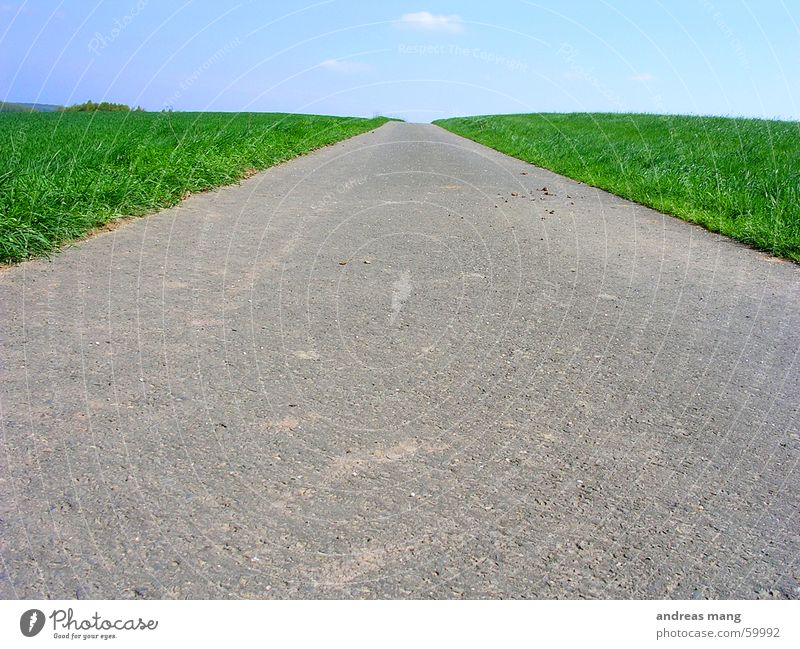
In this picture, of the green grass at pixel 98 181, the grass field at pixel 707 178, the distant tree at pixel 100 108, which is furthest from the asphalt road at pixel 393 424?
the distant tree at pixel 100 108

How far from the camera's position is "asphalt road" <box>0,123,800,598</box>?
216 centimetres

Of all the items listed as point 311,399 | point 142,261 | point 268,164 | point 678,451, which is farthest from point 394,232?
point 268,164

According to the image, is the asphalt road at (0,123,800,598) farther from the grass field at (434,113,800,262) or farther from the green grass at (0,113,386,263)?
the grass field at (434,113,800,262)

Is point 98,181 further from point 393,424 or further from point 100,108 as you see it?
point 100,108

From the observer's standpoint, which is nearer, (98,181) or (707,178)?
(98,181)

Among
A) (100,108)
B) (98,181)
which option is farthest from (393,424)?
(100,108)

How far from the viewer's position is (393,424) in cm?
304

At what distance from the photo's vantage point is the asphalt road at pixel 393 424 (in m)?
2.16

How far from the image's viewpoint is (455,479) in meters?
2.63

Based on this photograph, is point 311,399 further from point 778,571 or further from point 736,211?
point 736,211

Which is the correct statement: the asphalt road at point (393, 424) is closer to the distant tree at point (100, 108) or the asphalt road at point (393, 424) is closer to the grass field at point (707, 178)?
the grass field at point (707, 178)

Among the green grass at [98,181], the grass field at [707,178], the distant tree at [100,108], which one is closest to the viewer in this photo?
the green grass at [98,181]

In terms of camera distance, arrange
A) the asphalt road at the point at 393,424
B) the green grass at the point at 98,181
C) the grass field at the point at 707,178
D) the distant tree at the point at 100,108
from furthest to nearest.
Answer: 1. the distant tree at the point at 100,108
2. the grass field at the point at 707,178
3. the green grass at the point at 98,181
4. the asphalt road at the point at 393,424

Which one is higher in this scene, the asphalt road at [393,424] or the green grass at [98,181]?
the green grass at [98,181]
